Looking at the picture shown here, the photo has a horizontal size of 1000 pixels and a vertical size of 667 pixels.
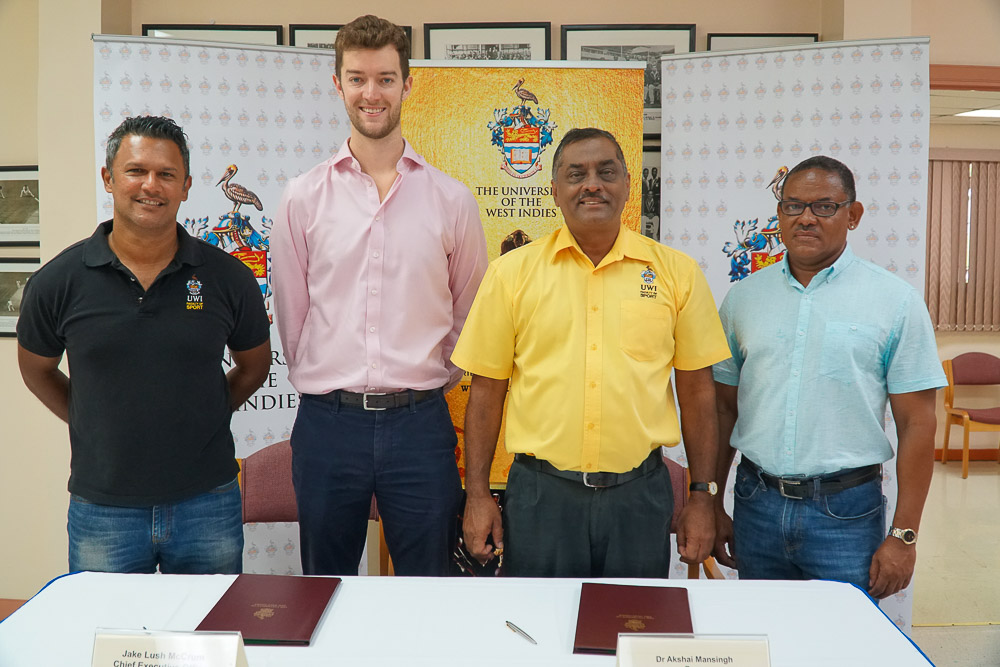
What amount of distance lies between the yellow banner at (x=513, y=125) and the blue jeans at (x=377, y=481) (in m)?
1.09

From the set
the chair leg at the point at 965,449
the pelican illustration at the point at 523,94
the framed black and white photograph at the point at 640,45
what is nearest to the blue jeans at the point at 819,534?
the pelican illustration at the point at 523,94

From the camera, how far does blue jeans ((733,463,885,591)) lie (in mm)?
1742

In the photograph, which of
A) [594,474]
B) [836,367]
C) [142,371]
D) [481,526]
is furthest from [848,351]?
[142,371]

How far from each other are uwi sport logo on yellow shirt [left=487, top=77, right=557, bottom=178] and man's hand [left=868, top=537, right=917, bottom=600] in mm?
1948

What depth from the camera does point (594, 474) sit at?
67.8 inches

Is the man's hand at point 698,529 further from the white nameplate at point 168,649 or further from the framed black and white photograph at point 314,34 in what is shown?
the framed black and white photograph at point 314,34

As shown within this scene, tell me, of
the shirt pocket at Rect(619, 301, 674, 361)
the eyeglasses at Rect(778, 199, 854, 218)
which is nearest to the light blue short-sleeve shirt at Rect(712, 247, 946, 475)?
the eyeglasses at Rect(778, 199, 854, 218)

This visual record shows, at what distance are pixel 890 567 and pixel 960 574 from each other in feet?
9.05

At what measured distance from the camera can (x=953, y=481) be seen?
578 centimetres

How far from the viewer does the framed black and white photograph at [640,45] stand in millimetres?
3404

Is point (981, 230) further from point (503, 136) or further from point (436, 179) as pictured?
point (436, 179)

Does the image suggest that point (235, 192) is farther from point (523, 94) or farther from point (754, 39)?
point (754, 39)

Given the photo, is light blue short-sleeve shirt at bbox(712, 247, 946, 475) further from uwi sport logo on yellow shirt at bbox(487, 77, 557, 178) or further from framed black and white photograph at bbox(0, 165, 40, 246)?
framed black and white photograph at bbox(0, 165, 40, 246)

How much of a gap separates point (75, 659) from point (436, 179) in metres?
1.44
